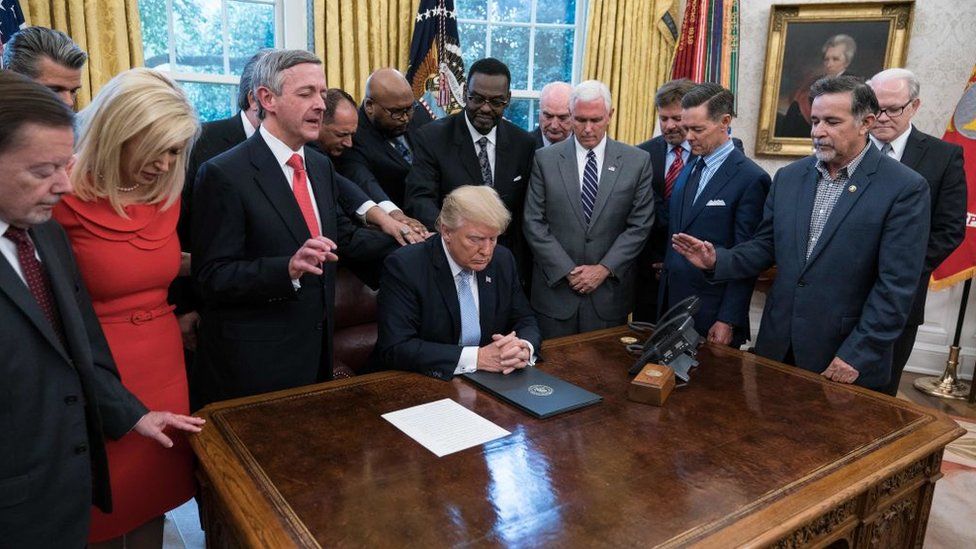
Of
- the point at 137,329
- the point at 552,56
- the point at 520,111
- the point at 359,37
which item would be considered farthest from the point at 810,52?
the point at 137,329

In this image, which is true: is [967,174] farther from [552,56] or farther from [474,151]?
[474,151]

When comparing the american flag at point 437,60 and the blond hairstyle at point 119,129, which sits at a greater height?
the american flag at point 437,60

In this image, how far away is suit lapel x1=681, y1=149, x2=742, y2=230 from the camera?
3043 mm

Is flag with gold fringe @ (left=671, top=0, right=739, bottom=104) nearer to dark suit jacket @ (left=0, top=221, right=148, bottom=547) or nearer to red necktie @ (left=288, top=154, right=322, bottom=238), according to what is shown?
red necktie @ (left=288, top=154, right=322, bottom=238)

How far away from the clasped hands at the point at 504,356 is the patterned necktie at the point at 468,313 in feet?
0.70

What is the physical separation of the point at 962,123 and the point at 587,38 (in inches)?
116

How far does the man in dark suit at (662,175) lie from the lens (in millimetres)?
3693

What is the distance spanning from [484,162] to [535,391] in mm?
1570

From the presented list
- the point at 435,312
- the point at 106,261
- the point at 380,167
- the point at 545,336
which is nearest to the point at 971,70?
the point at 545,336

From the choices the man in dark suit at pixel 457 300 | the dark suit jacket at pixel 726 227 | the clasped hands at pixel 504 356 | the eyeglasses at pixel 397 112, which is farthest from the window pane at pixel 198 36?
the clasped hands at pixel 504 356

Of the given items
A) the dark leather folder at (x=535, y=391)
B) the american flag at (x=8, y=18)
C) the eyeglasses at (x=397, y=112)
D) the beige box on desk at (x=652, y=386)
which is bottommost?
the dark leather folder at (x=535, y=391)

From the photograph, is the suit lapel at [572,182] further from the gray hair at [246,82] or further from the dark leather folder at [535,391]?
the gray hair at [246,82]

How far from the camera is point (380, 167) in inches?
140

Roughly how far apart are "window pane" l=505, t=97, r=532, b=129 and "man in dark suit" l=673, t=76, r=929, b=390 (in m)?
3.79
